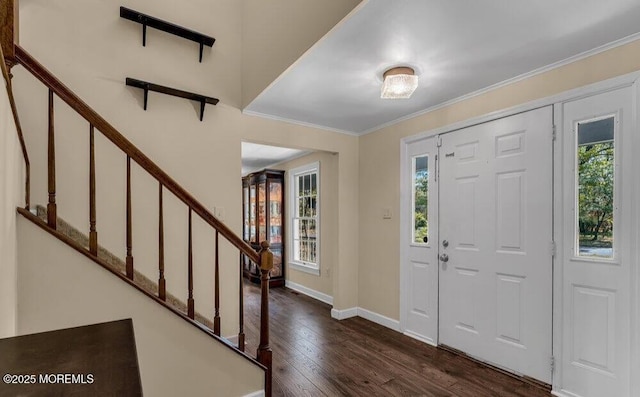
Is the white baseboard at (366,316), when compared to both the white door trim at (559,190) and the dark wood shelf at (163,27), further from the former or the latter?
the dark wood shelf at (163,27)

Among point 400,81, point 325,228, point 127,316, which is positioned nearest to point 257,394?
point 127,316

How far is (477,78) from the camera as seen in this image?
2.48m

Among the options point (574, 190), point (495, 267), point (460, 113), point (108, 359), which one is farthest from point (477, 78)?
point (108, 359)

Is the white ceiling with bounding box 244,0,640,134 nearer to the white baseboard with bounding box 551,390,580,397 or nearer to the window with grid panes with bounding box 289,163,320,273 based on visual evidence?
the window with grid panes with bounding box 289,163,320,273

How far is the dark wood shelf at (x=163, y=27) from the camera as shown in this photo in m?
2.52

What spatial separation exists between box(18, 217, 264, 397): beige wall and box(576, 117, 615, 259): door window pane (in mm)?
2406

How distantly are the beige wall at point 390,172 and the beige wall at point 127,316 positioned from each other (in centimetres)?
199

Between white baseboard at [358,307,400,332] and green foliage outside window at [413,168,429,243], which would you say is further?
white baseboard at [358,307,400,332]

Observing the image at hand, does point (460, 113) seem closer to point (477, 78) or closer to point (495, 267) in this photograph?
point (477, 78)

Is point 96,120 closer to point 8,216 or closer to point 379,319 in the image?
point 8,216

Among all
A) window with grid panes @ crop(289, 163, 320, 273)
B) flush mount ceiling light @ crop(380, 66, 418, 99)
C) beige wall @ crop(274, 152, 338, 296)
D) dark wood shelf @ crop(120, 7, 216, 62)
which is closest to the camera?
flush mount ceiling light @ crop(380, 66, 418, 99)

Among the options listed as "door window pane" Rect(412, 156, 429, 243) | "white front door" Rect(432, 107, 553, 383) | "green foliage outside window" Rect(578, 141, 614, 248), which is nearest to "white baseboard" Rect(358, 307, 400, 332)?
"white front door" Rect(432, 107, 553, 383)

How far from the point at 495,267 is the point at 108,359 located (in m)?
2.72

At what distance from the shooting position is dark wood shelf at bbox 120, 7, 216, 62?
252 centimetres
